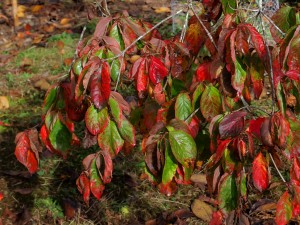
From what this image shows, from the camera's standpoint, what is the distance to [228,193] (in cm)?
157

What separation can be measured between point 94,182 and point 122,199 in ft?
3.79

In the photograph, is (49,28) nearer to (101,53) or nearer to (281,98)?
(101,53)

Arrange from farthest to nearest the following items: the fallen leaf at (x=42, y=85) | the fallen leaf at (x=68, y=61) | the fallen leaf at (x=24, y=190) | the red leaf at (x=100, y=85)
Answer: the fallen leaf at (x=68, y=61) → the fallen leaf at (x=42, y=85) → the fallen leaf at (x=24, y=190) → the red leaf at (x=100, y=85)

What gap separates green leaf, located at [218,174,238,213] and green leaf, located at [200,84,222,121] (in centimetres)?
19

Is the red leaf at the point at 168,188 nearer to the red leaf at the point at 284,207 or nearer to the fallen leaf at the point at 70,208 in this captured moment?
the red leaf at the point at 284,207

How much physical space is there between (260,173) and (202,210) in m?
1.25

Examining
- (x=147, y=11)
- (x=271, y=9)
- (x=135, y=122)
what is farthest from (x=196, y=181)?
(x=147, y=11)

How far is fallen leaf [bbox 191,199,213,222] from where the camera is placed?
2.69m

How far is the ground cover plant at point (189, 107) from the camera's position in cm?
144

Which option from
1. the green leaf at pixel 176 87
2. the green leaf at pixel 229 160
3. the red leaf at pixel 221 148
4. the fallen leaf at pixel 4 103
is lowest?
the fallen leaf at pixel 4 103

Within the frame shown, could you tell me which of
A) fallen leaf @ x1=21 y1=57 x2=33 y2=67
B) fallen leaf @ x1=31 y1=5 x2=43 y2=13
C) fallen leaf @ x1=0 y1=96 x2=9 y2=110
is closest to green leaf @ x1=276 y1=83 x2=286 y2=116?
fallen leaf @ x1=0 y1=96 x2=9 y2=110

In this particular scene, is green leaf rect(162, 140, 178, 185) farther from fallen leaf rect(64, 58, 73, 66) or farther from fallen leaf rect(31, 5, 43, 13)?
fallen leaf rect(31, 5, 43, 13)

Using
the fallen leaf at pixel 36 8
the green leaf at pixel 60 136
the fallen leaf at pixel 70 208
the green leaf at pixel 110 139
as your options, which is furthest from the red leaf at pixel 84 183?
the fallen leaf at pixel 36 8

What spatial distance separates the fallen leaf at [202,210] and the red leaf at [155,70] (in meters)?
1.30
